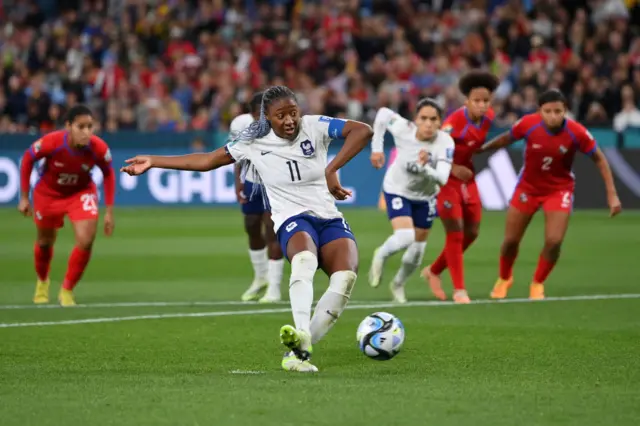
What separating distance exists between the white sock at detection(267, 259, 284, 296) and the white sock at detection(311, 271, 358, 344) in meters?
4.89

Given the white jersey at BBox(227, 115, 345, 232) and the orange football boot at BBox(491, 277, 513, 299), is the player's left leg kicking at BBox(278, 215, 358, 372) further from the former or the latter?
the orange football boot at BBox(491, 277, 513, 299)

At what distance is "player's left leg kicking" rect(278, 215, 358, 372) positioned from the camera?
8.52m

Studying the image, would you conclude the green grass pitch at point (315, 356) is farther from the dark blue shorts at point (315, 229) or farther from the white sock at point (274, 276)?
the dark blue shorts at point (315, 229)

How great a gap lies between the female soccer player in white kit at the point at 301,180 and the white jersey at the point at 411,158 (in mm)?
3796

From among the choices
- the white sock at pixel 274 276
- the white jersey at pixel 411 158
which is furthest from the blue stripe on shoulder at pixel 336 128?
the white sock at pixel 274 276

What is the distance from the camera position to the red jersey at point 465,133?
44.0ft

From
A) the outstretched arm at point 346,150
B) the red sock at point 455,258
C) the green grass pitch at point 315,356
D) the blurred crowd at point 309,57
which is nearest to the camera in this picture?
the green grass pitch at point 315,356

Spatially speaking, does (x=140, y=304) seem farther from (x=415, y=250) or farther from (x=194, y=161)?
(x=194, y=161)

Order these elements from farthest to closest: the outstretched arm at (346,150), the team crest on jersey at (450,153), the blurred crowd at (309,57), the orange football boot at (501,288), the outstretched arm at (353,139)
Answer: the blurred crowd at (309,57)
the orange football boot at (501,288)
the team crest on jersey at (450,153)
the outstretched arm at (353,139)
the outstretched arm at (346,150)

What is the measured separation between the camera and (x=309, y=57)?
3081 centimetres

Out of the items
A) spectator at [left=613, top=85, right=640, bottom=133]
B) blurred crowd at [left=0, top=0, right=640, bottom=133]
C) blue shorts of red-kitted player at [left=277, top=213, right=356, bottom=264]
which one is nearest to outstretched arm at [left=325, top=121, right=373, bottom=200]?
blue shorts of red-kitted player at [left=277, top=213, right=356, bottom=264]

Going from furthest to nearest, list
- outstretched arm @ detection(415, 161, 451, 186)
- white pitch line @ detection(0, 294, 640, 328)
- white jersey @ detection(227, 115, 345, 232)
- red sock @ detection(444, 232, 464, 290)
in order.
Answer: red sock @ detection(444, 232, 464, 290), outstretched arm @ detection(415, 161, 451, 186), white pitch line @ detection(0, 294, 640, 328), white jersey @ detection(227, 115, 345, 232)

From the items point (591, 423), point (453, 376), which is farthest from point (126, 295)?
point (591, 423)

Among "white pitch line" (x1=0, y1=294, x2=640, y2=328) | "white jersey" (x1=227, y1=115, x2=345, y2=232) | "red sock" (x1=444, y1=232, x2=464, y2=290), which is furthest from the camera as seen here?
"red sock" (x1=444, y1=232, x2=464, y2=290)
